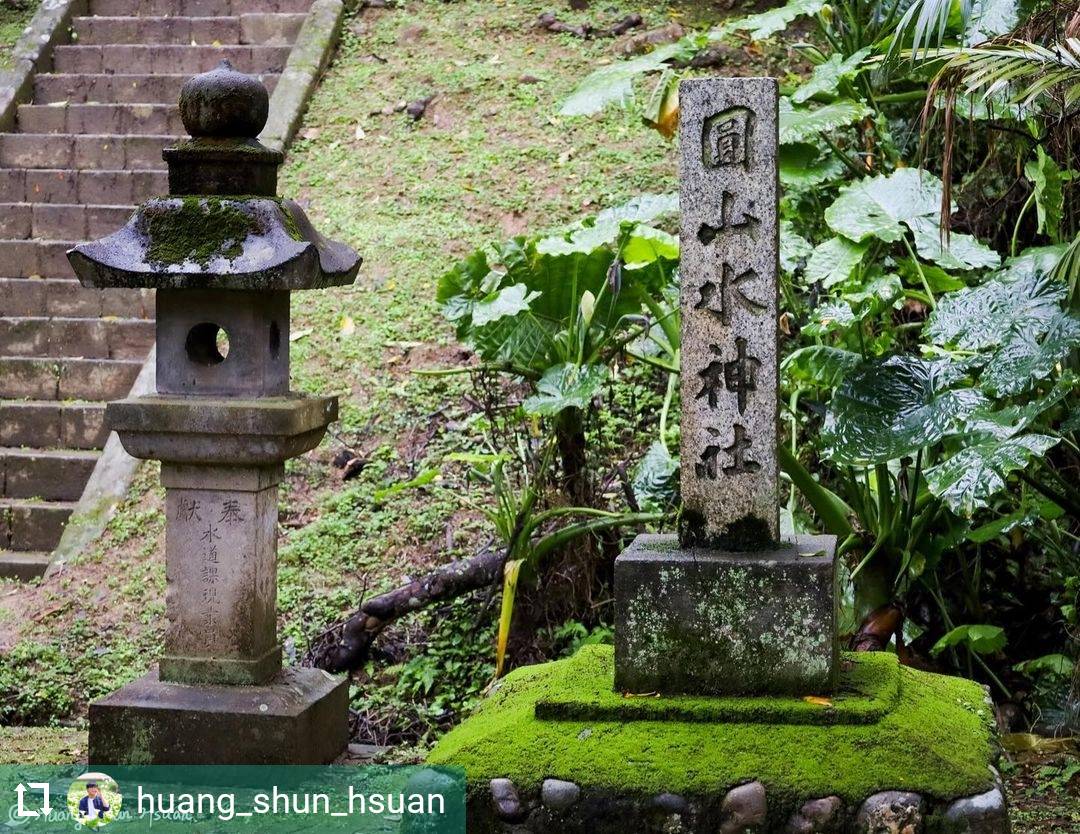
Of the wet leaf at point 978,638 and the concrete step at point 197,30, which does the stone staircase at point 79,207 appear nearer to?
the concrete step at point 197,30

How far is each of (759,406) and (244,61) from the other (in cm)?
803

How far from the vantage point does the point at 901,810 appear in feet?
12.0

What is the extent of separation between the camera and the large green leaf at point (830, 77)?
6457 millimetres

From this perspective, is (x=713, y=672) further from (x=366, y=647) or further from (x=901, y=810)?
(x=366, y=647)

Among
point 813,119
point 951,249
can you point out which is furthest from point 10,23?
point 951,249

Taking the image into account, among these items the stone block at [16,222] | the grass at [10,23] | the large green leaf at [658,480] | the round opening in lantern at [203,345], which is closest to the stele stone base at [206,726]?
the round opening in lantern at [203,345]

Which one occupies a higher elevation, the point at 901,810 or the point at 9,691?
the point at 901,810

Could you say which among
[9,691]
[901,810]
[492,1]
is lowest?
[9,691]

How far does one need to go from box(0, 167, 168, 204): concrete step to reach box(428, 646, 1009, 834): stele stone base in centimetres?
662

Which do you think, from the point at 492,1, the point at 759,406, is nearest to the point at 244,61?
the point at 492,1

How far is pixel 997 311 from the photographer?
16.3 feet

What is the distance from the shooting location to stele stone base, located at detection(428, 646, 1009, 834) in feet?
12.1

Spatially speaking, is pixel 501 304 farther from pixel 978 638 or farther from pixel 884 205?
pixel 978 638

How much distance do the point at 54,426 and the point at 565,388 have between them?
12.4 ft
